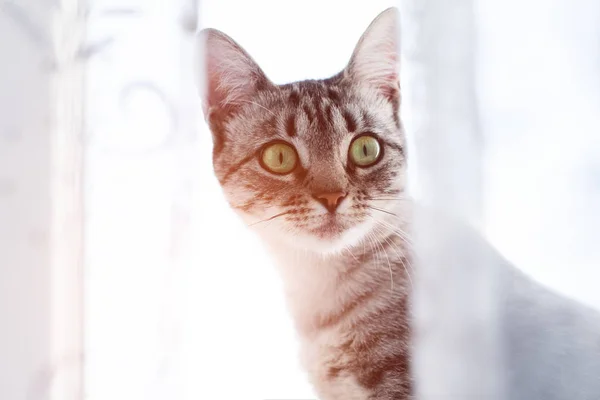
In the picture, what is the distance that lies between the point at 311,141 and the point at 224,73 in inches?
6.4

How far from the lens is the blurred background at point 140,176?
2.46 ft

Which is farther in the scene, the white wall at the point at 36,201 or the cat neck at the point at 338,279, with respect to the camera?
the cat neck at the point at 338,279

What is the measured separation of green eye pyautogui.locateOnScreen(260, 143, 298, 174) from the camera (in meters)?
0.81

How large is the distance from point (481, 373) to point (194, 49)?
0.57 m

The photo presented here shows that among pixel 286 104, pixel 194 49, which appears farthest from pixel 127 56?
pixel 286 104

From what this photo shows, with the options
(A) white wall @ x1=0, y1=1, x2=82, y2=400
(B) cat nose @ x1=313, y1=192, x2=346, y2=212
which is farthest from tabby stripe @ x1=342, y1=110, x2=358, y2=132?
(A) white wall @ x1=0, y1=1, x2=82, y2=400

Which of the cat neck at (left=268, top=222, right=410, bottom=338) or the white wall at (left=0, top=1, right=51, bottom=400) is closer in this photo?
the white wall at (left=0, top=1, right=51, bottom=400)

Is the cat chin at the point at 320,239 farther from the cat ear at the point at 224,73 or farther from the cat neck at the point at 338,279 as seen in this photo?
the cat ear at the point at 224,73

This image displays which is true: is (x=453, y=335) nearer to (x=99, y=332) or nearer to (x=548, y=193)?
(x=548, y=193)

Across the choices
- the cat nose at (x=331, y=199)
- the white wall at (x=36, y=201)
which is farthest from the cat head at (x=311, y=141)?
the white wall at (x=36, y=201)

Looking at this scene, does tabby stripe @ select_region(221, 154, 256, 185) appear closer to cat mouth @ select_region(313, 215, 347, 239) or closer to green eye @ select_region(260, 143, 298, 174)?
green eye @ select_region(260, 143, 298, 174)

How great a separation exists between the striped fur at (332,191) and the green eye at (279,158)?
1 cm

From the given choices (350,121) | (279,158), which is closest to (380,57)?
(350,121)

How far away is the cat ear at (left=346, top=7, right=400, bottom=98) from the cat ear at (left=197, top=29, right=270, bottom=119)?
0.14 meters
